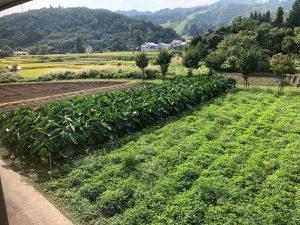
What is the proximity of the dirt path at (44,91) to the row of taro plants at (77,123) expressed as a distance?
10700mm

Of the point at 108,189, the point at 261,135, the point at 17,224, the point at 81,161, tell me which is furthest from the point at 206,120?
the point at 17,224

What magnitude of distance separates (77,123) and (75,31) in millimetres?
136590

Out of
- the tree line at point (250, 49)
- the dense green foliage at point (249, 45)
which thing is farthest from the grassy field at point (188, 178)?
the dense green foliage at point (249, 45)

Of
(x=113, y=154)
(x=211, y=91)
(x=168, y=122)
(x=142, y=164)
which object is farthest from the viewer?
(x=211, y=91)

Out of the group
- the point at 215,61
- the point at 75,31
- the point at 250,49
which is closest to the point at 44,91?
the point at 215,61

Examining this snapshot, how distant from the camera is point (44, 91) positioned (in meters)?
35.0

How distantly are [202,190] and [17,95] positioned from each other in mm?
27991

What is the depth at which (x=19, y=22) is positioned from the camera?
314 feet

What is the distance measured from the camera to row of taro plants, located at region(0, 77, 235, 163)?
526 inches

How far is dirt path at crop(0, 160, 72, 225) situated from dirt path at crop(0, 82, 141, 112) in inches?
638

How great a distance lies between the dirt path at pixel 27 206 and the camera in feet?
29.2

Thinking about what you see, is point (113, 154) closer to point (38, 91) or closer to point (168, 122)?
point (168, 122)

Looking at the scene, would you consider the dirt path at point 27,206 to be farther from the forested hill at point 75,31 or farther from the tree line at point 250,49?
the forested hill at point 75,31

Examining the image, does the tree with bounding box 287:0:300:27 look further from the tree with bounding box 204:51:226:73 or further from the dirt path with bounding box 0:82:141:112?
the dirt path with bounding box 0:82:141:112
